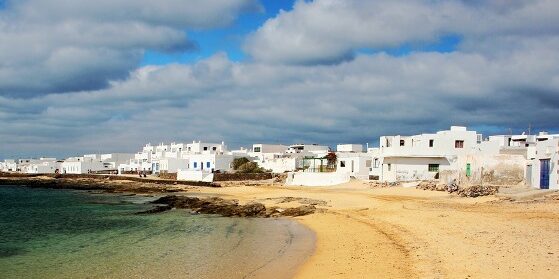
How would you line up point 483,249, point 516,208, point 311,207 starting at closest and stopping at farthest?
point 483,249 → point 516,208 → point 311,207

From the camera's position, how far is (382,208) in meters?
30.8

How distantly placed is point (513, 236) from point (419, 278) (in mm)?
6197

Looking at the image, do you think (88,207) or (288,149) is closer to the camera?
(88,207)

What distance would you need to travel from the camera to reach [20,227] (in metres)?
31.5

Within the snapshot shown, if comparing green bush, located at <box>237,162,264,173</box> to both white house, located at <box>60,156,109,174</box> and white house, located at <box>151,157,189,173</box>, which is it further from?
white house, located at <box>60,156,109,174</box>

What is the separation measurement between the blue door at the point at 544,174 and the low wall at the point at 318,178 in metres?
24.1

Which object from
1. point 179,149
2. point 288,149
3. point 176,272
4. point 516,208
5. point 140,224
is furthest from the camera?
point 179,149

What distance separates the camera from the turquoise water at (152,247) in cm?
1619

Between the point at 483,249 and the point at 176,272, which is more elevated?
the point at 483,249

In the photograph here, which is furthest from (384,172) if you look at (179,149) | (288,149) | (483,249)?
(179,149)

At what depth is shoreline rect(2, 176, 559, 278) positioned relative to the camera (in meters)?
12.7

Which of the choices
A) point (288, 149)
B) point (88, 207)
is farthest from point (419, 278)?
point (288, 149)

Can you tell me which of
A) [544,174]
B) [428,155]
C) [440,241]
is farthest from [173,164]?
[440,241]

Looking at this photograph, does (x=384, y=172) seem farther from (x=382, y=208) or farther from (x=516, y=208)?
(x=516, y=208)
